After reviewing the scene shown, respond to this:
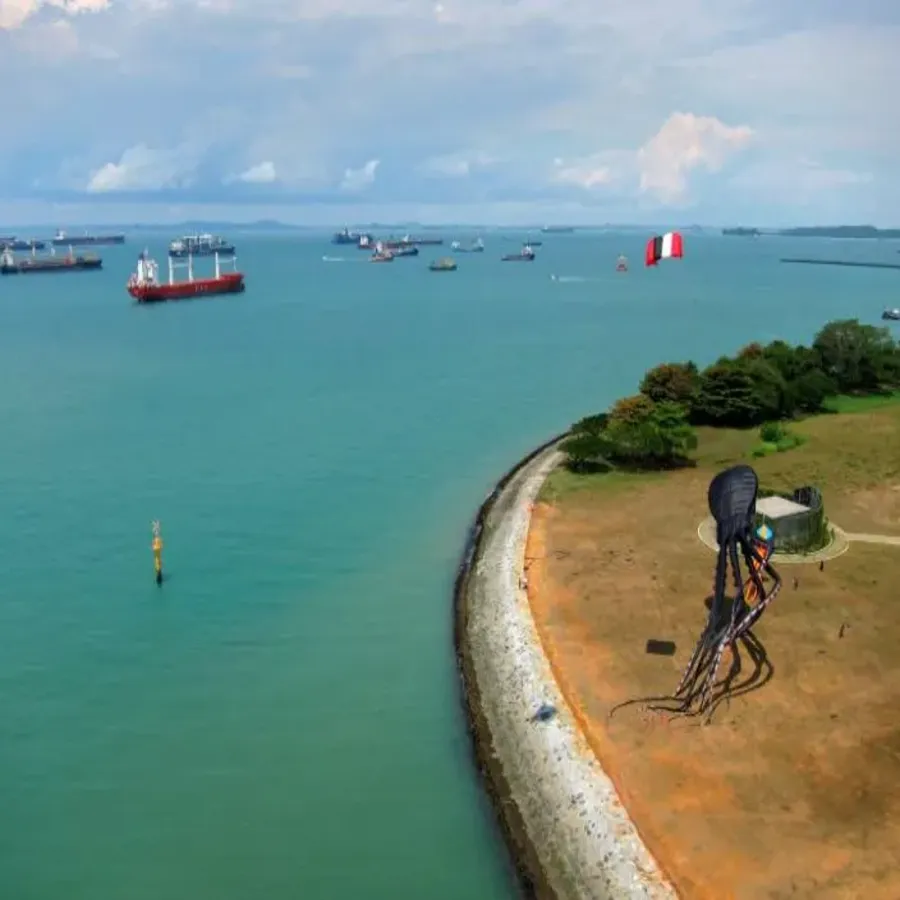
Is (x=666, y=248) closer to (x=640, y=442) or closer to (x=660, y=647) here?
(x=640, y=442)

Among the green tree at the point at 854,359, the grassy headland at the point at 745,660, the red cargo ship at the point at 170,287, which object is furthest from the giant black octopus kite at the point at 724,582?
the red cargo ship at the point at 170,287

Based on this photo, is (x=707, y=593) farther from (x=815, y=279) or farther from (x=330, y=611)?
(x=815, y=279)

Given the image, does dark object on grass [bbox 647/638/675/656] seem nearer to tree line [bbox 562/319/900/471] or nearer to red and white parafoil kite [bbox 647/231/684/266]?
→ tree line [bbox 562/319/900/471]

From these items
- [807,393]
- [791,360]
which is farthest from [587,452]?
[791,360]

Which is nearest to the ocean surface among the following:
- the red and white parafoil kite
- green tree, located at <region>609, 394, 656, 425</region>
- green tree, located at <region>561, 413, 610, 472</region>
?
green tree, located at <region>561, 413, 610, 472</region>

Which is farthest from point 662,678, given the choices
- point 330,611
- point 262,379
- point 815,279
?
point 815,279

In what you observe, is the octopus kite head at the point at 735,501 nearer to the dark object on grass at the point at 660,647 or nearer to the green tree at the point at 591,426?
the dark object on grass at the point at 660,647
